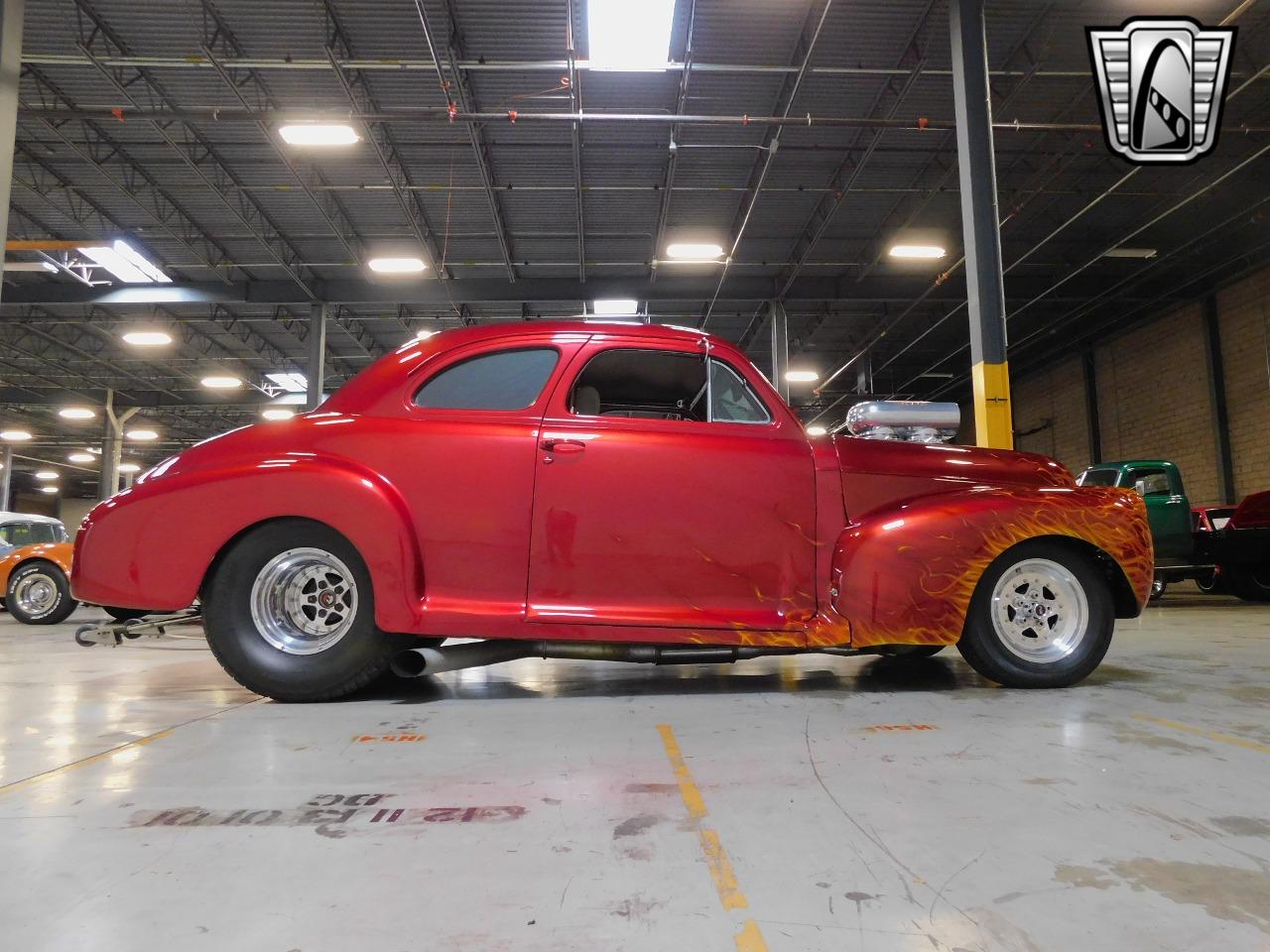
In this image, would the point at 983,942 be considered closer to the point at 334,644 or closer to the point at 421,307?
the point at 334,644

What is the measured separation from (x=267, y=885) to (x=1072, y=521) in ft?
10.7

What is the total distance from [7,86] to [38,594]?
574 centimetres

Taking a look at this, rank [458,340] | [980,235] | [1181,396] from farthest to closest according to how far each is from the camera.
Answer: [1181,396] < [980,235] < [458,340]

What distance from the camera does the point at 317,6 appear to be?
8375 millimetres

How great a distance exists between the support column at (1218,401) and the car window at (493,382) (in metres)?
16.1

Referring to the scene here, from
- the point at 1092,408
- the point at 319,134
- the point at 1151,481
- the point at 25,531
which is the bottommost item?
the point at 25,531

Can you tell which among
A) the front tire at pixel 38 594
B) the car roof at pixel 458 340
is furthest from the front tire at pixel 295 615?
the front tire at pixel 38 594

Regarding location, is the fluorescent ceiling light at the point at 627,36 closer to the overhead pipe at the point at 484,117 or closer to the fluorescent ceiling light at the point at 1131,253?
the overhead pipe at the point at 484,117

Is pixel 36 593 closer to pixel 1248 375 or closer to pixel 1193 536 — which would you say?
pixel 1193 536

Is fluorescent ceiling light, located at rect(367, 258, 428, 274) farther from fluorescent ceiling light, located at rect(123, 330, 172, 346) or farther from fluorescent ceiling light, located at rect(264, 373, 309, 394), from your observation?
fluorescent ceiling light, located at rect(264, 373, 309, 394)

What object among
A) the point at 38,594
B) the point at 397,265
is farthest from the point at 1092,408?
the point at 38,594

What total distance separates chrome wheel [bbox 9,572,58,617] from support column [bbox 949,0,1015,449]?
10.7 m

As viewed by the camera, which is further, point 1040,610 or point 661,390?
point 661,390

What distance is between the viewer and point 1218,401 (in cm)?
1452
